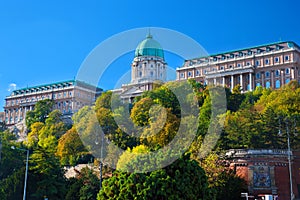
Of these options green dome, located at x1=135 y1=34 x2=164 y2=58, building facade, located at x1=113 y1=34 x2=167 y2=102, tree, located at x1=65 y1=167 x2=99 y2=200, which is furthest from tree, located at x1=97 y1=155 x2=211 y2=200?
green dome, located at x1=135 y1=34 x2=164 y2=58

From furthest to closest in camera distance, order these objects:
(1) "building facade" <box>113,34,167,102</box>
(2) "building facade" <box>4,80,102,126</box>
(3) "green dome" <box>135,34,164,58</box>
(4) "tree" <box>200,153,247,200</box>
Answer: (2) "building facade" <box>4,80,102,126</box> < (1) "building facade" <box>113,34,167,102</box> < (3) "green dome" <box>135,34,164,58</box> < (4) "tree" <box>200,153,247,200</box>

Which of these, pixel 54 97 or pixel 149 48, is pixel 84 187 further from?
pixel 54 97

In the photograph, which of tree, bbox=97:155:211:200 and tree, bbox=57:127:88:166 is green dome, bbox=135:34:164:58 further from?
tree, bbox=97:155:211:200

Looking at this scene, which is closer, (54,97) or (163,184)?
(163,184)

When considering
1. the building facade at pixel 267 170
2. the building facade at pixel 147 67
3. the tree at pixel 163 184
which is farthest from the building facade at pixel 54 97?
the tree at pixel 163 184

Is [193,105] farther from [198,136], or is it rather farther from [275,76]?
[275,76]

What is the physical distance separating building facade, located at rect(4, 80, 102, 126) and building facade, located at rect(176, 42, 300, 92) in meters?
37.2

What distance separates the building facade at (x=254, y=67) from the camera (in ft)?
335

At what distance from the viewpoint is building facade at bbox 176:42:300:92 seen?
102 meters

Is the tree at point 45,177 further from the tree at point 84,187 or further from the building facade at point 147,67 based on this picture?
the building facade at point 147,67

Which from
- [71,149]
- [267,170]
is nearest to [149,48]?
[71,149]

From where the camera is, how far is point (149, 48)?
119 meters

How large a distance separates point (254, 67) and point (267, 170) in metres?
60.5

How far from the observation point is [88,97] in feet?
454
